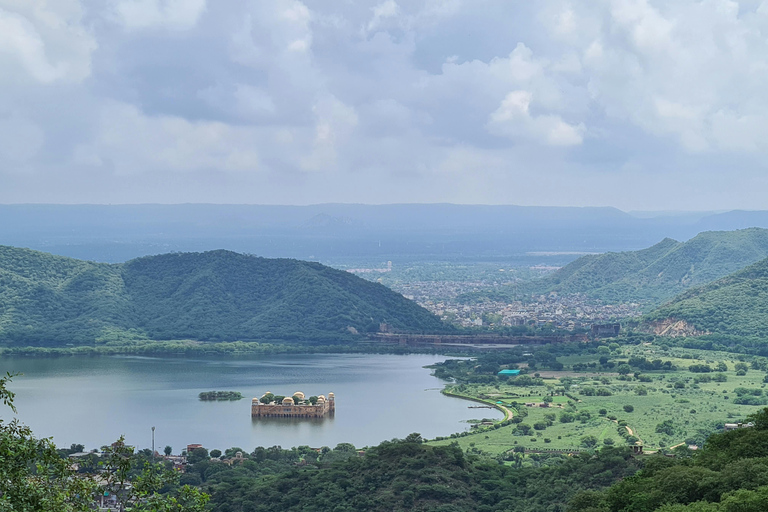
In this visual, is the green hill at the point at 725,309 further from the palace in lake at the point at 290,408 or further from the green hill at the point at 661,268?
the palace in lake at the point at 290,408

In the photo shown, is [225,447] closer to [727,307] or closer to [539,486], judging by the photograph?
[539,486]

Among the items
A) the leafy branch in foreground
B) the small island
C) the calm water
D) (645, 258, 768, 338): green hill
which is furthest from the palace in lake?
the leafy branch in foreground

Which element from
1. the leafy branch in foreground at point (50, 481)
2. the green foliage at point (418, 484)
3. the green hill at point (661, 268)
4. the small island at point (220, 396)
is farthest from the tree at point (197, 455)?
the green hill at point (661, 268)

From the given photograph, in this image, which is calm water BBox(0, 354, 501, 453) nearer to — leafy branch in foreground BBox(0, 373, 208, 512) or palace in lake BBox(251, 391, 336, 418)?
palace in lake BBox(251, 391, 336, 418)

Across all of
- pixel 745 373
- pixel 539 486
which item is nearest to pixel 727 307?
pixel 745 373

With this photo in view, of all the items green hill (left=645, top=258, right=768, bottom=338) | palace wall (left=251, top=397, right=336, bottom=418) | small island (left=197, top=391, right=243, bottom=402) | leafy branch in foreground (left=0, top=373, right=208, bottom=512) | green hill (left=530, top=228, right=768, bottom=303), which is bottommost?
palace wall (left=251, top=397, right=336, bottom=418)

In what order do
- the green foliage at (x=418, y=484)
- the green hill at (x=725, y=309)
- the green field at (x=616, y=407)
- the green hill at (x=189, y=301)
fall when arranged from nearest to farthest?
the green foliage at (x=418, y=484) → the green field at (x=616, y=407) → the green hill at (x=725, y=309) → the green hill at (x=189, y=301)
